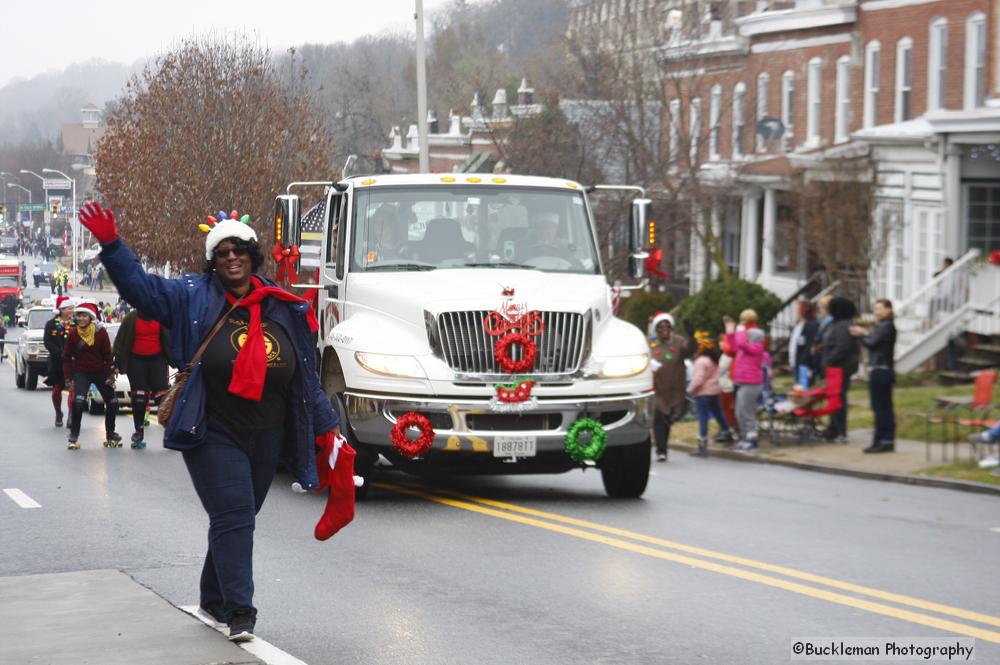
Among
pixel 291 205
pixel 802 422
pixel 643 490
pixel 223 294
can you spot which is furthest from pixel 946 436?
pixel 223 294

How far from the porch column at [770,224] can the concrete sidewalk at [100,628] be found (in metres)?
33.1

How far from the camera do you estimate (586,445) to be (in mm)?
13492

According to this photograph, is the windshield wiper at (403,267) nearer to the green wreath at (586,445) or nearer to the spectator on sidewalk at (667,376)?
the green wreath at (586,445)

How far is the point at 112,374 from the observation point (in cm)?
1975

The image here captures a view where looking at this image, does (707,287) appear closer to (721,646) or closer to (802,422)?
(802,422)

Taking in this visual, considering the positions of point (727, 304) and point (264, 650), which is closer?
point (264, 650)

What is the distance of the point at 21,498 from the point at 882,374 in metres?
10.2

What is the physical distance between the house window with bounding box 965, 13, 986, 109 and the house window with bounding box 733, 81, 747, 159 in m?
9.56


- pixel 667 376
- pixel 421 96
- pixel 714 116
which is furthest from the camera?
pixel 714 116

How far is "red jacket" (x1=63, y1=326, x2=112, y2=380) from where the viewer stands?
19438mm

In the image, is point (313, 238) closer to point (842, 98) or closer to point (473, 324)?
point (473, 324)

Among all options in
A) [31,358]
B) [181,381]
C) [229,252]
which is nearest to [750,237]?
[31,358]

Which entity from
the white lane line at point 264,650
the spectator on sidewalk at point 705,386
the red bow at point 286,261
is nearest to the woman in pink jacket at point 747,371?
the spectator on sidewalk at point 705,386

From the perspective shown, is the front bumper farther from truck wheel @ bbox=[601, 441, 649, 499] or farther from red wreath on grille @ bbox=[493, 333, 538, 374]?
truck wheel @ bbox=[601, 441, 649, 499]
